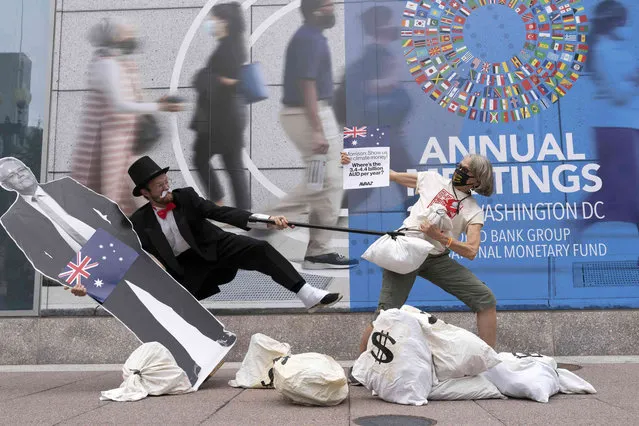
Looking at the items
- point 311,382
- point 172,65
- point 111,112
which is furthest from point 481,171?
point 111,112

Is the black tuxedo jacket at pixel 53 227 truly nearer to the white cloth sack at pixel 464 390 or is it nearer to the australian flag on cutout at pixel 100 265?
the australian flag on cutout at pixel 100 265

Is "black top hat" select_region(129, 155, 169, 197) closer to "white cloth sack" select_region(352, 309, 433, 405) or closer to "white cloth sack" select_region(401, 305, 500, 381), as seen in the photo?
"white cloth sack" select_region(352, 309, 433, 405)

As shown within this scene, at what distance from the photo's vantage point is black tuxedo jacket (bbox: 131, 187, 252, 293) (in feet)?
14.9

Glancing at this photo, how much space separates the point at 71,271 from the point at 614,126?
215 inches

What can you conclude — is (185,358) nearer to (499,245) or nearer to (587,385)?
(587,385)

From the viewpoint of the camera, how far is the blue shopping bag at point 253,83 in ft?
21.6

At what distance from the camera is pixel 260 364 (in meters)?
4.36

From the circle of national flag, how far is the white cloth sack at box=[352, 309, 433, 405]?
3.47 meters

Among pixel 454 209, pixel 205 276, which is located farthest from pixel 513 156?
pixel 205 276

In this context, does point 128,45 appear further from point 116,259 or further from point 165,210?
point 116,259

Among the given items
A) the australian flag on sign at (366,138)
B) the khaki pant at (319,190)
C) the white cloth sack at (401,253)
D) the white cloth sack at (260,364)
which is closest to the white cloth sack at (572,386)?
the white cloth sack at (401,253)

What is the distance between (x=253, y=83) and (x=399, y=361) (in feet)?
13.2

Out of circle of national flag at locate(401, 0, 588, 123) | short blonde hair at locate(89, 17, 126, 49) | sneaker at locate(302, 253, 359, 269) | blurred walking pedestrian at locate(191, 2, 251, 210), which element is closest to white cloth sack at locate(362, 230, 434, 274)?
sneaker at locate(302, 253, 359, 269)

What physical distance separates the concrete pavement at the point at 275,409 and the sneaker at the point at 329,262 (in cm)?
214
